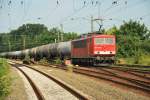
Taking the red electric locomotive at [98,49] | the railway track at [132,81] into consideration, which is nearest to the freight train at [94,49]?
the red electric locomotive at [98,49]

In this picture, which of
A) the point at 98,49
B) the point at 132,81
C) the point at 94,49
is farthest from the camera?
the point at 98,49

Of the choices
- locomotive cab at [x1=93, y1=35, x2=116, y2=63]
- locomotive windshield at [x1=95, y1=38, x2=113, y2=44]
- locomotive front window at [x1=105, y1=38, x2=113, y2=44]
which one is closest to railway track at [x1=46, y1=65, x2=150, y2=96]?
locomotive cab at [x1=93, y1=35, x2=116, y2=63]

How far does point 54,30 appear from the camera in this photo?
143375 millimetres

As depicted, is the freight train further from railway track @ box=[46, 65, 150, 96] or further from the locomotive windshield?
railway track @ box=[46, 65, 150, 96]

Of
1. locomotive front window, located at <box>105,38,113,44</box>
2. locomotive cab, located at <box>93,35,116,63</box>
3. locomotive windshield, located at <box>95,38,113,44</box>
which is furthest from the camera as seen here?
locomotive front window, located at <box>105,38,113,44</box>

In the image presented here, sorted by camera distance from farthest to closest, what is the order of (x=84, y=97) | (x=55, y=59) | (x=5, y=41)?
(x=5, y=41), (x=55, y=59), (x=84, y=97)

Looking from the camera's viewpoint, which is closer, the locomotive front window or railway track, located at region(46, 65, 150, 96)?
railway track, located at region(46, 65, 150, 96)

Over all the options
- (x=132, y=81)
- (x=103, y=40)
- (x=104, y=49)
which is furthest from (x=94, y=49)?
(x=132, y=81)

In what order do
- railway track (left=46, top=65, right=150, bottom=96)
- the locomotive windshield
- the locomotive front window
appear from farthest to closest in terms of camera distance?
the locomotive front window
the locomotive windshield
railway track (left=46, top=65, right=150, bottom=96)

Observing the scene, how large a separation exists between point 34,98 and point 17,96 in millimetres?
1520

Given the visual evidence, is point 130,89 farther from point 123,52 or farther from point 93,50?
point 123,52

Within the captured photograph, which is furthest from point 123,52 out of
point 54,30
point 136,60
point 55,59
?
point 54,30

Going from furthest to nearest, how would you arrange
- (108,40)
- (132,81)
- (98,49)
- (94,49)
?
(108,40)
(98,49)
(94,49)
(132,81)

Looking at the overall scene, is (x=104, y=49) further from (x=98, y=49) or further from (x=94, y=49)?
(x=94, y=49)
